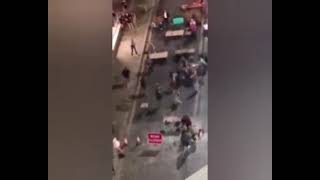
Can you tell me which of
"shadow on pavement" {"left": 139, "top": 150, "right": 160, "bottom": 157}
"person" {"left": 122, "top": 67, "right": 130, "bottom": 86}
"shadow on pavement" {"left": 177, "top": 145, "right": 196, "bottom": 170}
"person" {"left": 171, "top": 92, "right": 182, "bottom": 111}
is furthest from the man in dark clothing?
"shadow on pavement" {"left": 177, "top": 145, "right": 196, "bottom": 170}

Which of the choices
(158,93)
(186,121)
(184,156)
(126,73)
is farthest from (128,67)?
(184,156)

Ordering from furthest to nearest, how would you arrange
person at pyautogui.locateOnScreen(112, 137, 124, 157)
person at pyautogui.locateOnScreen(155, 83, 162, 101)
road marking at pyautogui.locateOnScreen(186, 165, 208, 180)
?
person at pyautogui.locateOnScreen(112, 137, 124, 157) → person at pyautogui.locateOnScreen(155, 83, 162, 101) → road marking at pyautogui.locateOnScreen(186, 165, 208, 180)

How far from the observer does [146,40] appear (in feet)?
7.63

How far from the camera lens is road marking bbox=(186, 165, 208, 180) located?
216cm

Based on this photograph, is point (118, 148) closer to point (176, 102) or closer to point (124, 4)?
point (176, 102)

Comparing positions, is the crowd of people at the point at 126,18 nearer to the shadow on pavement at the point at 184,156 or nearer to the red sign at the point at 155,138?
the red sign at the point at 155,138

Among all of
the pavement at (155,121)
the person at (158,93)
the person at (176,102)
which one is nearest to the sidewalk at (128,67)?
the pavement at (155,121)

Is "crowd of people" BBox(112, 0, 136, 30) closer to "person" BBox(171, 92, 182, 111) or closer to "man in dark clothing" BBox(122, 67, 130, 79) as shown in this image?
"man in dark clothing" BBox(122, 67, 130, 79)

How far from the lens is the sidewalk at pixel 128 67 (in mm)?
2334

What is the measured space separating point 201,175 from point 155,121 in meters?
0.40

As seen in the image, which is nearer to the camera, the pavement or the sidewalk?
the pavement

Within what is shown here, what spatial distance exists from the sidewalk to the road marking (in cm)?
47
